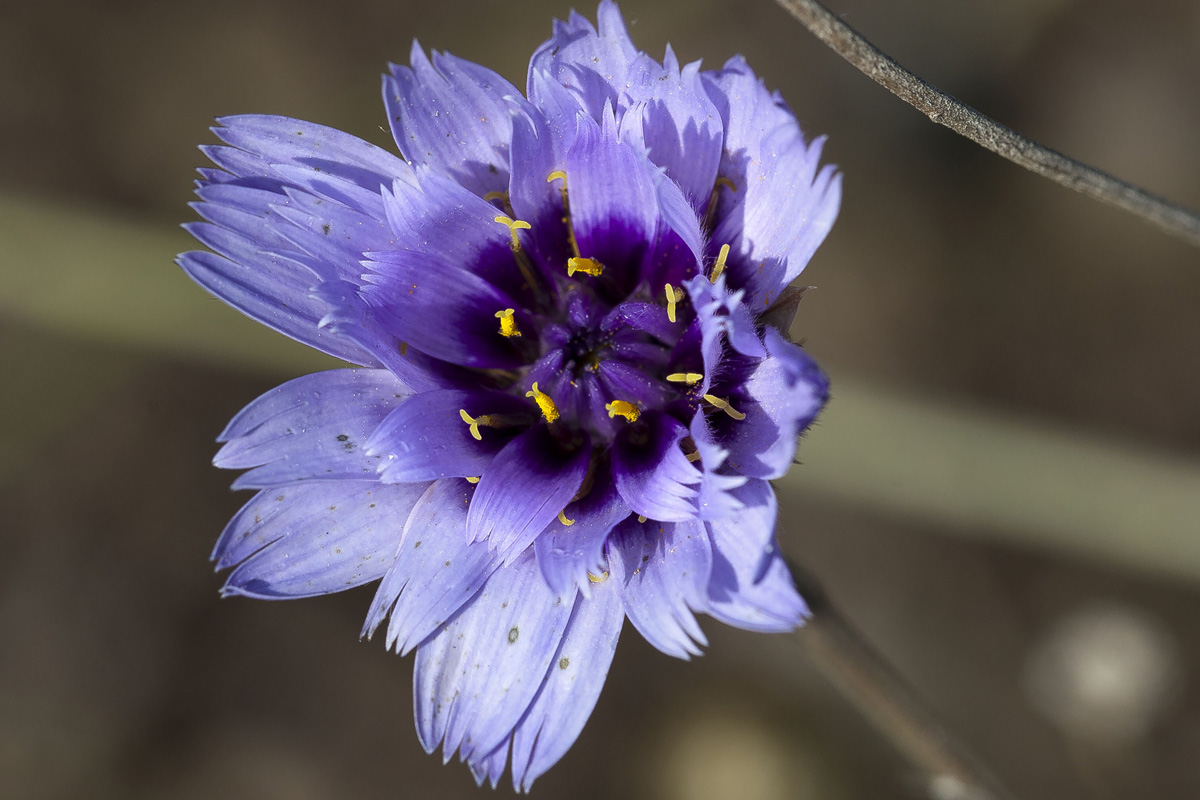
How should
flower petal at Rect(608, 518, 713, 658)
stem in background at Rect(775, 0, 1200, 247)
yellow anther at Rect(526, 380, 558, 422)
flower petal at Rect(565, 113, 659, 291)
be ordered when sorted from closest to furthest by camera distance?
stem in background at Rect(775, 0, 1200, 247), flower petal at Rect(608, 518, 713, 658), flower petal at Rect(565, 113, 659, 291), yellow anther at Rect(526, 380, 558, 422)

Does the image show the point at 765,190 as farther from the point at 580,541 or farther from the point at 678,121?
the point at 580,541

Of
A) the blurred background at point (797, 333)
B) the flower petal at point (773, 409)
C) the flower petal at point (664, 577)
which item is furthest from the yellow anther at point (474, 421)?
the blurred background at point (797, 333)

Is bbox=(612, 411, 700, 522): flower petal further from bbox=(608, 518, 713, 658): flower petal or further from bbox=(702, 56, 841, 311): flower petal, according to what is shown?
bbox=(702, 56, 841, 311): flower petal

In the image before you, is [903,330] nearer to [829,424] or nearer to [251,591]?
[829,424]

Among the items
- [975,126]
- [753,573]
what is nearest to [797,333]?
[975,126]

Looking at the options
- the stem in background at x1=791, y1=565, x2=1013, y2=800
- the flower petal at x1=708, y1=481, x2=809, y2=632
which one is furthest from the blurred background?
the flower petal at x1=708, y1=481, x2=809, y2=632

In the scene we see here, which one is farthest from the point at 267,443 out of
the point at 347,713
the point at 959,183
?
the point at 959,183

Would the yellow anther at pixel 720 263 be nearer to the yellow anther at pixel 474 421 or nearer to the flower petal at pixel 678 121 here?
the flower petal at pixel 678 121

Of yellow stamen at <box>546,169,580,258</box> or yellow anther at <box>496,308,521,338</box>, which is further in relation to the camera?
yellow anther at <box>496,308,521,338</box>
